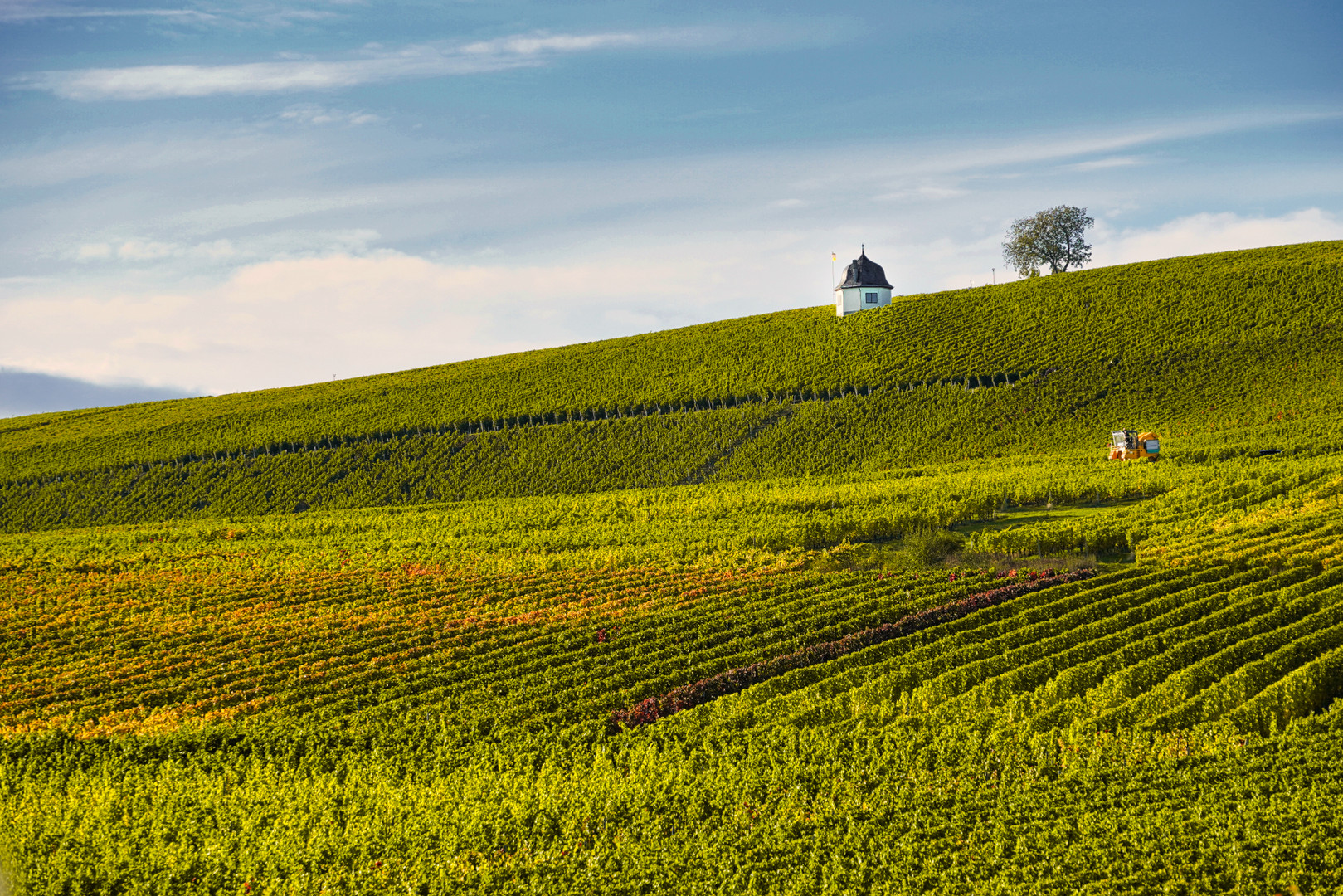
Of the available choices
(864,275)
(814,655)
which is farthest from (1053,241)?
(814,655)

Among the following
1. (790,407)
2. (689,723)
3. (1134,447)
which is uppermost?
(790,407)

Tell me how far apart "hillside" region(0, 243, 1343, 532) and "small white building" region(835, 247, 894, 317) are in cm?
203

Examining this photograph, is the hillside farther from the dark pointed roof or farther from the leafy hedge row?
the leafy hedge row

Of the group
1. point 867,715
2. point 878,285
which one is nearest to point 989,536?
point 867,715

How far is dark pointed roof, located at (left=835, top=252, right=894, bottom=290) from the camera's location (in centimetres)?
8594

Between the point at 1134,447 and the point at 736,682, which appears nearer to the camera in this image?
the point at 736,682

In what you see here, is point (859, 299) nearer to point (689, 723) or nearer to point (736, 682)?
point (736, 682)

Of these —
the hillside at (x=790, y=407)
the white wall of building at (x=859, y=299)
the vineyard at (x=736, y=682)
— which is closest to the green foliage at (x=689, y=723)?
the vineyard at (x=736, y=682)

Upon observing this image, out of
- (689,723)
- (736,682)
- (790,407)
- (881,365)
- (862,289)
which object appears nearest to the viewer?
(689,723)

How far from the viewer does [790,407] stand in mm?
66688

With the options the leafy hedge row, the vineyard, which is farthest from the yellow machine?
the leafy hedge row

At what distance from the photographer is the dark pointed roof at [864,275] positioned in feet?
282

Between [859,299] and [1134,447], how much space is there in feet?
137

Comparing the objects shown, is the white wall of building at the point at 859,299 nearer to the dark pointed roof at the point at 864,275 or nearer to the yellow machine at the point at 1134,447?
the dark pointed roof at the point at 864,275
